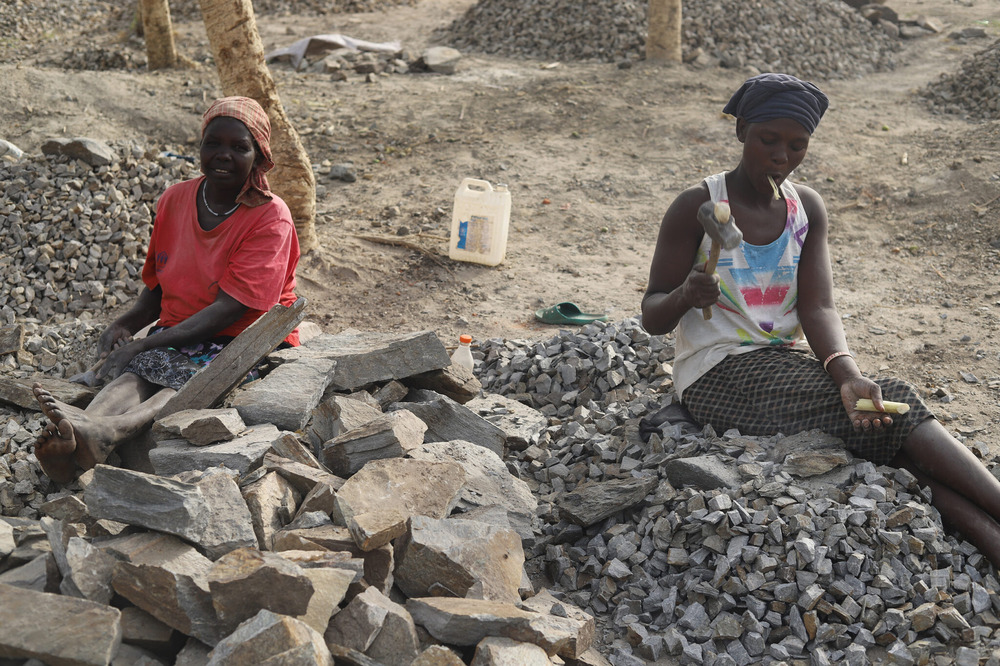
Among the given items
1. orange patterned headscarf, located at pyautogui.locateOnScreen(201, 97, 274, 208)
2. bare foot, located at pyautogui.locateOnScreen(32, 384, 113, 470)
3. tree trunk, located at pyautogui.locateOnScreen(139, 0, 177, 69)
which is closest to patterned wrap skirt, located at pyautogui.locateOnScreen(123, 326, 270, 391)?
bare foot, located at pyautogui.locateOnScreen(32, 384, 113, 470)

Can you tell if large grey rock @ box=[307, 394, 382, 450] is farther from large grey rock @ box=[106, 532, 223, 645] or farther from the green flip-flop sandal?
the green flip-flop sandal

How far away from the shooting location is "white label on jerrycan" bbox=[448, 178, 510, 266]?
5688 millimetres

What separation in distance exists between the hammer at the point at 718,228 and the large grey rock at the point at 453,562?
45.1 inches

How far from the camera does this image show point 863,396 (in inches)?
111

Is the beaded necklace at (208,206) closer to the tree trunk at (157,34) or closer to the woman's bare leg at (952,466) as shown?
the woman's bare leg at (952,466)

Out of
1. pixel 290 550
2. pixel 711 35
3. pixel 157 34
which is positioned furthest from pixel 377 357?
pixel 711 35

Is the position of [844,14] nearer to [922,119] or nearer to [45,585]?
[922,119]

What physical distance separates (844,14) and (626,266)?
27.1 feet

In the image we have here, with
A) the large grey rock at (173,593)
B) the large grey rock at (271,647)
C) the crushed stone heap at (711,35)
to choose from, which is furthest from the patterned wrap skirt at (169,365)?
the crushed stone heap at (711,35)

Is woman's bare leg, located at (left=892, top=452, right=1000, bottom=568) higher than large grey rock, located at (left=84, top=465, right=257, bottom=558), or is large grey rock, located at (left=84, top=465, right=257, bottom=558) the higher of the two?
large grey rock, located at (left=84, top=465, right=257, bottom=558)

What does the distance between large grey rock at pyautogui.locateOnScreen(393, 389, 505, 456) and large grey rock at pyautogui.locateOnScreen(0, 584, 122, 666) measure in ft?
5.07

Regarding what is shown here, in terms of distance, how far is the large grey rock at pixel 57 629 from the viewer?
1877 millimetres

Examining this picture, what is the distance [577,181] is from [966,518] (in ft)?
16.7

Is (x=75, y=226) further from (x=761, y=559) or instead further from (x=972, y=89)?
(x=972, y=89)
